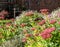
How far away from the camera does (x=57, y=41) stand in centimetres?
603

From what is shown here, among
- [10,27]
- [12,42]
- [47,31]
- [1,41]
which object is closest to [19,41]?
[12,42]

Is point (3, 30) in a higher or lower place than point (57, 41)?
lower

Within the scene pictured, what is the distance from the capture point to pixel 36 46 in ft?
22.0

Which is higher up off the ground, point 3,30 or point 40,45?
point 40,45

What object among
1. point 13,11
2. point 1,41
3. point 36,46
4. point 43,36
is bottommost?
point 13,11

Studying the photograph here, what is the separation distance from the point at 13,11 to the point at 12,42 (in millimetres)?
10450

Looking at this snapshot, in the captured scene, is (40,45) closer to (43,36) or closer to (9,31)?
(43,36)

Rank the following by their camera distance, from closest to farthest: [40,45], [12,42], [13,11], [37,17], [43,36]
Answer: [43,36] < [40,45] < [12,42] < [37,17] < [13,11]

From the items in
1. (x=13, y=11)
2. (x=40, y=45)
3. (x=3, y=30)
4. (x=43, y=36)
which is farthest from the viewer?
(x=13, y=11)

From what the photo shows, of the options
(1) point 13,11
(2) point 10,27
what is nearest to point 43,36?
(2) point 10,27

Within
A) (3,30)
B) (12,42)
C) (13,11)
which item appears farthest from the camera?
(13,11)

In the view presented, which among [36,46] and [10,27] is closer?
[36,46]

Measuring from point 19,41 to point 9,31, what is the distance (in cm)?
147

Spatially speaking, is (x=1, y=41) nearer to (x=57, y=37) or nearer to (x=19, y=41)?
(x=19, y=41)
